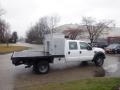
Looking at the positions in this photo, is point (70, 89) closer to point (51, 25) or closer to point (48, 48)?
point (48, 48)

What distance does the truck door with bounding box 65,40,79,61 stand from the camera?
1218 centimetres

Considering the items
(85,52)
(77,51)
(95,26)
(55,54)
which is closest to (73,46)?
(77,51)

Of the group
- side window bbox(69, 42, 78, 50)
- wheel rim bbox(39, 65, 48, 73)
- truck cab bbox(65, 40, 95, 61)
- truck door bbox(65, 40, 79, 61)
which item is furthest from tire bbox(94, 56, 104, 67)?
wheel rim bbox(39, 65, 48, 73)

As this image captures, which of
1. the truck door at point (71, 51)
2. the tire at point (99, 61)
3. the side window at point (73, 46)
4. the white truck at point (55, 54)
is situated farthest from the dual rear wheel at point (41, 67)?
the tire at point (99, 61)

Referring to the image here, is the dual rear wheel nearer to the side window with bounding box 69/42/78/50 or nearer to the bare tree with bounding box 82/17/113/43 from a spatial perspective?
the side window with bounding box 69/42/78/50

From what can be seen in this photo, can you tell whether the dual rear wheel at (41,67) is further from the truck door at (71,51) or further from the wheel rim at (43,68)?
the truck door at (71,51)

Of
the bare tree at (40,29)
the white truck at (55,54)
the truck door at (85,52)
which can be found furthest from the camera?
the bare tree at (40,29)

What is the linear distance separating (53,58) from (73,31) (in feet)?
185

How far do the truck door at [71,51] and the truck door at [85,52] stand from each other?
37 cm

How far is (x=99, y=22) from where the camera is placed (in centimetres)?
5538

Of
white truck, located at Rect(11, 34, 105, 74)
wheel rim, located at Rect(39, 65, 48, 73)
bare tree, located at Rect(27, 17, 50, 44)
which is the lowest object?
wheel rim, located at Rect(39, 65, 48, 73)

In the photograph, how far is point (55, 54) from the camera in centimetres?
1169

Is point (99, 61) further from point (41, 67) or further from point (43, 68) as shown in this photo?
point (41, 67)

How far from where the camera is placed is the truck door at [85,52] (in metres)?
13.0
